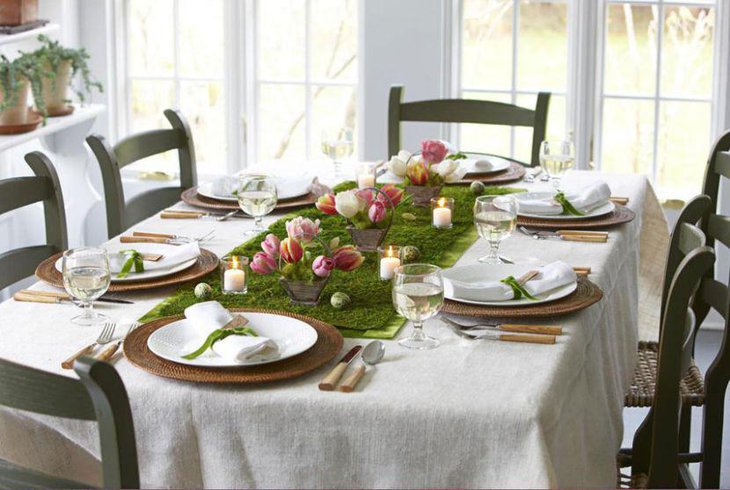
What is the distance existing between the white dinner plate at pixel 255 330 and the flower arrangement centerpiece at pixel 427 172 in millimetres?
989

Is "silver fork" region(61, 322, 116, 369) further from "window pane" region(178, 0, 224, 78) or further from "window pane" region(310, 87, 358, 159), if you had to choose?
"window pane" region(178, 0, 224, 78)

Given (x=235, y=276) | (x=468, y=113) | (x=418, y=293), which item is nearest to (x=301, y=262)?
(x=235, y=276)

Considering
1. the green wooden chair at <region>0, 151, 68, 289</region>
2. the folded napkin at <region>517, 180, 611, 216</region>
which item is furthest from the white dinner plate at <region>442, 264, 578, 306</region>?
the green wooden chair at <region>0, 151, 68, 289</region>

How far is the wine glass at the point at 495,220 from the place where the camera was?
7.68 feet

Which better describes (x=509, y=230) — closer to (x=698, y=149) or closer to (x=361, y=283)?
(x=361, y=283)

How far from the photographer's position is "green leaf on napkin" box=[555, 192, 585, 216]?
9.00 ft

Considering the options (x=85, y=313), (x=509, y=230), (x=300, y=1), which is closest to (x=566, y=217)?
(x=509, y=230)

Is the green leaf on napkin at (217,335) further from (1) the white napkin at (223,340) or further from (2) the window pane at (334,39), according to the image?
(2) the window pane at (334,39)

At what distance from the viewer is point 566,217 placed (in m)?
2.73

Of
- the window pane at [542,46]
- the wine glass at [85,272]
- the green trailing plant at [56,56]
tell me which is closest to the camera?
the wine glass at [85,272]

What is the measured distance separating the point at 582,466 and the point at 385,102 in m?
2.85

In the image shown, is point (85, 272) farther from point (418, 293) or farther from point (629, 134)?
point (629, 134)

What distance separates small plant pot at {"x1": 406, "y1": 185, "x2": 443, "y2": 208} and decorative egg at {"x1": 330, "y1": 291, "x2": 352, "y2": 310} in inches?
32.0

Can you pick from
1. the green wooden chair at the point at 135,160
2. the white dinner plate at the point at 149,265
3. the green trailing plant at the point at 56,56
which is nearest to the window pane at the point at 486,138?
the green trailing plant at the point at 56,56
